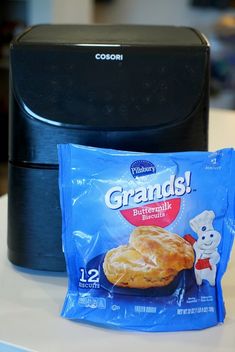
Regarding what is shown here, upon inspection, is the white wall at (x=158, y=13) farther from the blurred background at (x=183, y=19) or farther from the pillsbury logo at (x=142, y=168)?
the pillsbury logo at (x=142, y=168)

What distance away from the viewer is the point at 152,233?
605 mm

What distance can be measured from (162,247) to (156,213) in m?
0.04

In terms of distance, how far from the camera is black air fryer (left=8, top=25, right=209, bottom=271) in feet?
2.17

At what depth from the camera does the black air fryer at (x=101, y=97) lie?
661 mm

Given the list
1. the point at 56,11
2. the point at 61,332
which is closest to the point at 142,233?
the point at 61,332

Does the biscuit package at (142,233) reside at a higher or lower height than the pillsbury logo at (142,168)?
lower

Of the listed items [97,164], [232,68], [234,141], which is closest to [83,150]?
[97,164]

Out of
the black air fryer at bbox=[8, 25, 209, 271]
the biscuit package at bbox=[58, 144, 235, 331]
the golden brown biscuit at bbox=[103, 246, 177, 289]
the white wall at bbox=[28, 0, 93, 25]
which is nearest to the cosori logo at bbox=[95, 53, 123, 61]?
the black air fryer at bbox=[8, 25, 209, 271]

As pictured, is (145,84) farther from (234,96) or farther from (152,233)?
(234,96)

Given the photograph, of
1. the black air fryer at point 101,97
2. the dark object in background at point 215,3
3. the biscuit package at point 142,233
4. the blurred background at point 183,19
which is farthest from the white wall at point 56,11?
the biscuit package at point 142,233

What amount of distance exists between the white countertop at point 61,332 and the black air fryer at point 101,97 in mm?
107

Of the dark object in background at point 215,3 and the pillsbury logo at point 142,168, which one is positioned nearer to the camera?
the pillsbury logo at point 142,168

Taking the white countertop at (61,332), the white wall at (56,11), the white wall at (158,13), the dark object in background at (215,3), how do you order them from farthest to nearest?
the white wall at (158,13)
the dark object in background at (215,3)
the white wall at (56,11)
the white countertop at (61,332)

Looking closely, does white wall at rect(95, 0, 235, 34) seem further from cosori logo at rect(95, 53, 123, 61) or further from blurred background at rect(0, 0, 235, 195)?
cosori logo at rect(95, 53, 123, 61)
